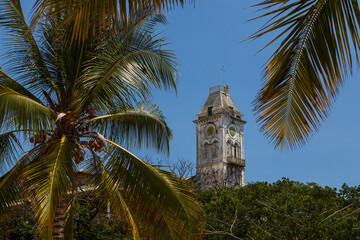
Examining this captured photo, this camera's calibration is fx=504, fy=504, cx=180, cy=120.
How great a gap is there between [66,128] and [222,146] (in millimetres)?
53796

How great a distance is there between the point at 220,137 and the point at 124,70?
5372 cm

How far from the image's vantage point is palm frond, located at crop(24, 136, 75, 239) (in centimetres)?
697

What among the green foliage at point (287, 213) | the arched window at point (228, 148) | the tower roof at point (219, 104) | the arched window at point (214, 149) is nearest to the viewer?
the green foliage at point (287, 213)

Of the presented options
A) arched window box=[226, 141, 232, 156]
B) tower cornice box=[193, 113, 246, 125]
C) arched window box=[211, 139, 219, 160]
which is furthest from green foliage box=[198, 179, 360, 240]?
tower cornice box=[193, 113, 246, 125]

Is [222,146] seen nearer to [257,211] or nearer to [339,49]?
[257,211]

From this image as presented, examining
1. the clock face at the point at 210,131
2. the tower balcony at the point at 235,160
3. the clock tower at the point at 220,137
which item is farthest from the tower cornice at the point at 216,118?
the tower balcony at the point at 235,160

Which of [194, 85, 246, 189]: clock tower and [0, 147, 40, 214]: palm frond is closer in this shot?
[0, 147, 40, 214]: palm frond

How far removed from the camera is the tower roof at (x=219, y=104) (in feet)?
208

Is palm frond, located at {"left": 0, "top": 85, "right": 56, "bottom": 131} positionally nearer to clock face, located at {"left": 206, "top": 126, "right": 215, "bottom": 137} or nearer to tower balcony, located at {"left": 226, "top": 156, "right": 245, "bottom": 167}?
tower balcony, located at {"left": 226, "top": 156, "right": 245, "bottom": 167}

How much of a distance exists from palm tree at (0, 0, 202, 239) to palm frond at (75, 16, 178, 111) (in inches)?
0.7

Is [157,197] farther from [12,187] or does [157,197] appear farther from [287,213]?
[287,213]

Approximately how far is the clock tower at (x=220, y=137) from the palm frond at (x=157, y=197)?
5122 cm

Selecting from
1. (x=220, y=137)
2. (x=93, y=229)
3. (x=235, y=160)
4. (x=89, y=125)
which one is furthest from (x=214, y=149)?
(x=89, y=125)

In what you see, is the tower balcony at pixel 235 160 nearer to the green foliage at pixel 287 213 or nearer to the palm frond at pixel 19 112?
the green foliage at pixel 287 213
